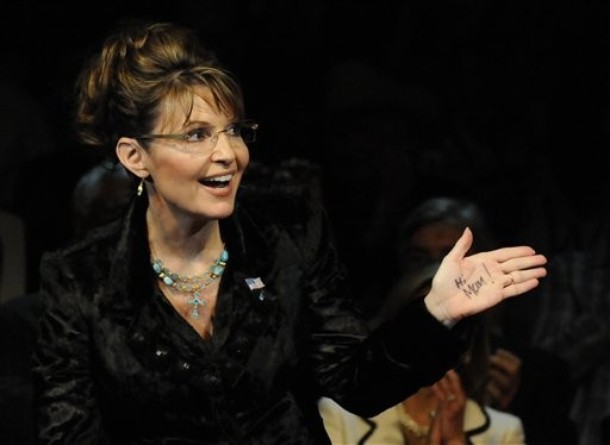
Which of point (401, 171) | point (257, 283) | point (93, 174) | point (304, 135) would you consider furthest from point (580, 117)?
point (257, 283)

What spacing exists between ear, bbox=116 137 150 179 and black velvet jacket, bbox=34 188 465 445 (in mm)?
113

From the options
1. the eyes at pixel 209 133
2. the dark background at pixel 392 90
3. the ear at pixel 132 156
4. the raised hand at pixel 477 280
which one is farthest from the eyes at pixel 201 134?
the dark background at pixel 392 90

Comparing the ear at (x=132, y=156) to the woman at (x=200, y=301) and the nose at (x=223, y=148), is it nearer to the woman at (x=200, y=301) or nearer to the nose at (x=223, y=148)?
the woman at (x=200, y=301)

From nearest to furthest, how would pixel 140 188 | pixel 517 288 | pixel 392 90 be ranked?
pixel 517 288, pixel 140 188, pixel 392 90

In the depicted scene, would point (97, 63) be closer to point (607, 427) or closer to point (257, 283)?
point (257, 283)

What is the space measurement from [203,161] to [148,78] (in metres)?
0.16

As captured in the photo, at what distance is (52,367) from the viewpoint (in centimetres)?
221

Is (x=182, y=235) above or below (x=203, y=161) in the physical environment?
below

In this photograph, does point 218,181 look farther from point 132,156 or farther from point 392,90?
point 392,90

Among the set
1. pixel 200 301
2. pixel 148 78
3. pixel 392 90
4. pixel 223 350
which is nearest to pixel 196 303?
pixel 200 301

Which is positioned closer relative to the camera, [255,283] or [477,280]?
[477,280]

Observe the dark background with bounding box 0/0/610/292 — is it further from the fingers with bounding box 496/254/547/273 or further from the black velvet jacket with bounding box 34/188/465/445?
the fingers with bounding box 496/254/547/273

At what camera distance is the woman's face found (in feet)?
7.06

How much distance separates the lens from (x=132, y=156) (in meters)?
2.24
